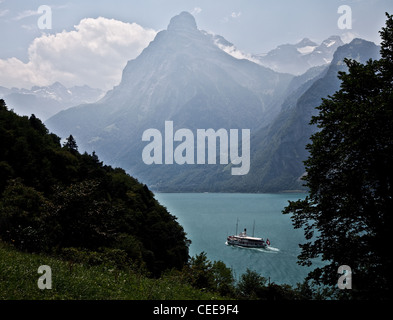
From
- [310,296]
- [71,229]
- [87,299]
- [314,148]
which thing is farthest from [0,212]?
[310,296]

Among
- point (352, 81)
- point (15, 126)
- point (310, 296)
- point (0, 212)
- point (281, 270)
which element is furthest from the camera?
point (281, 270)

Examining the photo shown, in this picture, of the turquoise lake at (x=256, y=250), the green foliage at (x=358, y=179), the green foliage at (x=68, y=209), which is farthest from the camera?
the turquoise lake at (x=256, y=250)

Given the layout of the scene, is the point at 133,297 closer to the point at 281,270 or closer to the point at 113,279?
the point at 113,279

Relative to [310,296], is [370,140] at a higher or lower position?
higher

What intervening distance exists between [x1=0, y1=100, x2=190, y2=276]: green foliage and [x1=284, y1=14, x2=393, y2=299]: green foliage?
57.6ft

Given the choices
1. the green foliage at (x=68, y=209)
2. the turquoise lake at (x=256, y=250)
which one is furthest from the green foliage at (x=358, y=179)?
the turquoise lake at (x=256, y=250)

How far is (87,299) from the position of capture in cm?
1274

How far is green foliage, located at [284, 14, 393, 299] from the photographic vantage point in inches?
701

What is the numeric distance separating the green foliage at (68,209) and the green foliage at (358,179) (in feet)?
57.6

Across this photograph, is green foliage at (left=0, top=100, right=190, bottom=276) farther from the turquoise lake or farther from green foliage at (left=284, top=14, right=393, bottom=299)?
the turquoise lake

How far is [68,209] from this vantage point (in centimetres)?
3073

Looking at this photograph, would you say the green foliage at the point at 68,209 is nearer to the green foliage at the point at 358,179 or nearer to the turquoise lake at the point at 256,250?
the green foliage at the point at 358,179

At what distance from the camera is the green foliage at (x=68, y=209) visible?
2822 cm
